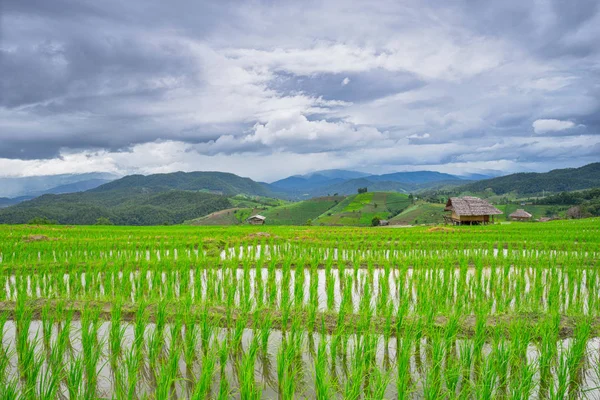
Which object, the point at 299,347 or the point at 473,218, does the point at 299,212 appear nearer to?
the point at 473,218

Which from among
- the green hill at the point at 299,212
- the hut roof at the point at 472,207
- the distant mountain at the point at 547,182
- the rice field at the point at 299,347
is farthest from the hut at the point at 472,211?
the distant mountain at the point at 547,182

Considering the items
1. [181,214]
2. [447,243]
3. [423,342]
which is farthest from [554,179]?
[423,342]

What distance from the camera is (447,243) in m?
13.9

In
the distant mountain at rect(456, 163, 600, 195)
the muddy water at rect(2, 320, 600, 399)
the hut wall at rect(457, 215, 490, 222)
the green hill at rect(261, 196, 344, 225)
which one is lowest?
the green hill at rect(261, 196, 344, 225)

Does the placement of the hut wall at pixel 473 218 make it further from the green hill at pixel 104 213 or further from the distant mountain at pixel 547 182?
the distant mountain at pixel 547 182

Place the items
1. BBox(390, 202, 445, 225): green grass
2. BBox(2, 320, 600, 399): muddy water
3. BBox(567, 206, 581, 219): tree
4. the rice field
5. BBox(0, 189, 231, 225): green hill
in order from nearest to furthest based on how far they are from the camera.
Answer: the rice field, BBox(2, 320, 600, 399): muddy water, BBox(567, 206, 581, 219): tree, BBox(390, 202, 445, 225): green grass, BBox(0, 189, 231, 225): green hill

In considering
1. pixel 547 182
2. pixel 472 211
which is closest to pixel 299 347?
pixel 472 211

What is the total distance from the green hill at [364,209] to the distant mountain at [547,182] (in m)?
74.7

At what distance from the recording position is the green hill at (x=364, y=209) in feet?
267

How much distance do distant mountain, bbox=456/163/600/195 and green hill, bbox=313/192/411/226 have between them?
74.7 meters

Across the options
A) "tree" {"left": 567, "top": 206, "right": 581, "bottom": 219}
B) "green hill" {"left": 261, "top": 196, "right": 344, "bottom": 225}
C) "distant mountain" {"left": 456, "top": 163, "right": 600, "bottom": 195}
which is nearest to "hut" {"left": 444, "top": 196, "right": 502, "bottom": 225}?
"tree" {"left": 567, "top": 206, "right": 581, "bottom": 219}

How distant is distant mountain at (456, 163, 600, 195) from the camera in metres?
146

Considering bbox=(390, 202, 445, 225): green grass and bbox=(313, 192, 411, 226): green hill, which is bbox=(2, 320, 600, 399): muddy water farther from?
bbox=(313, 192, 411, 226): green hill

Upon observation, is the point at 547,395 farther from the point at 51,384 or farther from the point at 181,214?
the point at 181,214
